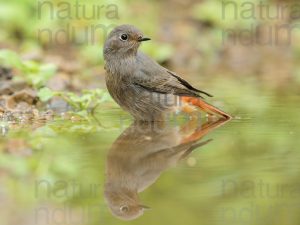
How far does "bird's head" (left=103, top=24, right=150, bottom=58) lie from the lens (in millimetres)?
Result: 6887

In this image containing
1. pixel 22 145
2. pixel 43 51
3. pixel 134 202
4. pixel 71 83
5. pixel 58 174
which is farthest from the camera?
pixel 43 51

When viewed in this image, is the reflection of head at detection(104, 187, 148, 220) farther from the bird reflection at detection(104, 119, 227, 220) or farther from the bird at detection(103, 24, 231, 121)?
the bird at detection(103, 24, 231, 121)

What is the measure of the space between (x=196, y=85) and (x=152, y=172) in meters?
4.43

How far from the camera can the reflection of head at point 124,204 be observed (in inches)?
146

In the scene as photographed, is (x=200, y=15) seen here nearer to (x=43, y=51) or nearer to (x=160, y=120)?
(x=43, y=51)

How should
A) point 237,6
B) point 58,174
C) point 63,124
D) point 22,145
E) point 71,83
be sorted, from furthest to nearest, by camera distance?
point 237,6 < point 71,83 < point 63,124 < point 22,145 < point 58,174

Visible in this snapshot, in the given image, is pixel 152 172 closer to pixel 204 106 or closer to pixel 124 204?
pixel 124 204

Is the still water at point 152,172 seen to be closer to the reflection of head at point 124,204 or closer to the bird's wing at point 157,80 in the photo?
the reflection of head at point 124,204

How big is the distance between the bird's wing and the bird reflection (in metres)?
0.33

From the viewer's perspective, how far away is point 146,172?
456 cm

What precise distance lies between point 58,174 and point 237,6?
845 cm

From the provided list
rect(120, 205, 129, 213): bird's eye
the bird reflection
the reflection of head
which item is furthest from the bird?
rect(120, 205, 129, 213): bird's eye

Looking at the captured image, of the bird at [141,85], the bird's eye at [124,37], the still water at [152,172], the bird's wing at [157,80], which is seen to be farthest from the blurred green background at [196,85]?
the bird's eye at [124,37]

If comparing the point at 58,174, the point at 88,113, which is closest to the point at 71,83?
the point at 88,113
